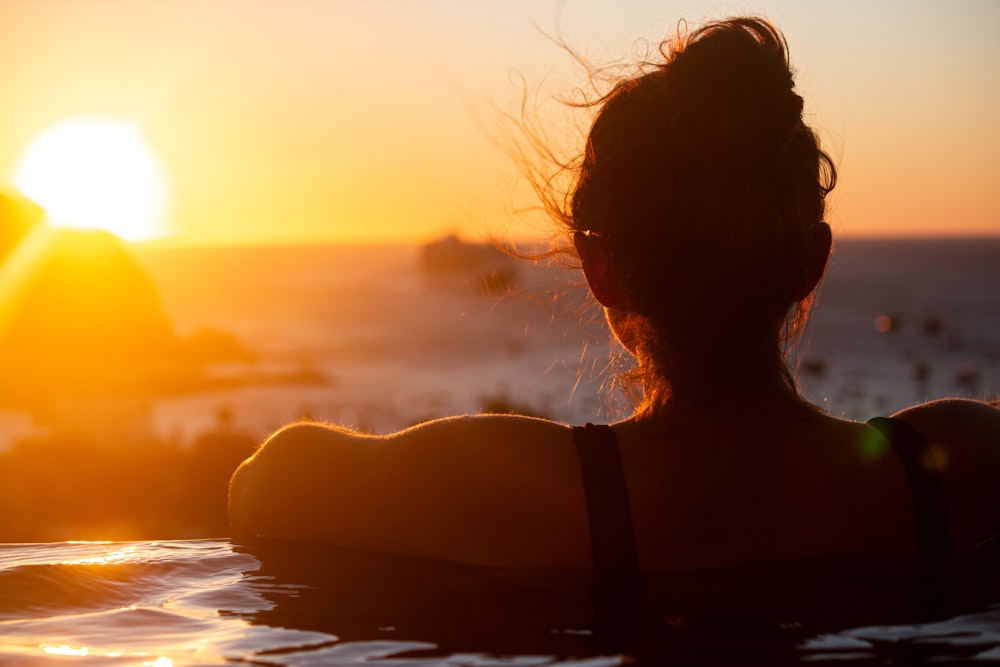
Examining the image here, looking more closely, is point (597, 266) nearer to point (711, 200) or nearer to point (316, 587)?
point (711, 200)

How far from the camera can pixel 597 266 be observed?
2.57 metres

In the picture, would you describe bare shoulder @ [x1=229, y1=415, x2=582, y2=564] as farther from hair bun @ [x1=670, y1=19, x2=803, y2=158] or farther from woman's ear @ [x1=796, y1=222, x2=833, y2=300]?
hair bun @ [x1=670, y1=19, x2=803, y2=158]

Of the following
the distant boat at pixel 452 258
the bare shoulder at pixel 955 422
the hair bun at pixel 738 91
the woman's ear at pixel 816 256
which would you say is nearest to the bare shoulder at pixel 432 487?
the woman's ear at pixel 816 256

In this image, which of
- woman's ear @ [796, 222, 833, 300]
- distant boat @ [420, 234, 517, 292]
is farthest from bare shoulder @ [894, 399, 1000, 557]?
distant boat @ [420, 234, 517, 292]

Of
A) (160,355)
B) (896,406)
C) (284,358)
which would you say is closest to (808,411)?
(896,406)

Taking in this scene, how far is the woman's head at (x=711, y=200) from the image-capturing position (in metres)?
2.39

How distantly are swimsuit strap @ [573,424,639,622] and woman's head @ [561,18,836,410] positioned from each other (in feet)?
0.89

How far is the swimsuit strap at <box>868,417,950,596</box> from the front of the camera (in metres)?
2.49

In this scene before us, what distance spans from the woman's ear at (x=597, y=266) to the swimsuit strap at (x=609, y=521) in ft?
1.25

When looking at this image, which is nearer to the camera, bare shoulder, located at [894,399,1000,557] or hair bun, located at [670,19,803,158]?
hair bun, located at [670,19,803,158]

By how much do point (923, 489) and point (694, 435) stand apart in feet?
1.97

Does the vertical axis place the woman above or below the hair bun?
below

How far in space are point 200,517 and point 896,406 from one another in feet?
57.6

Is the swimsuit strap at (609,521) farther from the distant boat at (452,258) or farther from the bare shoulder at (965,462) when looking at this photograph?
the distant boat at (452,258)
